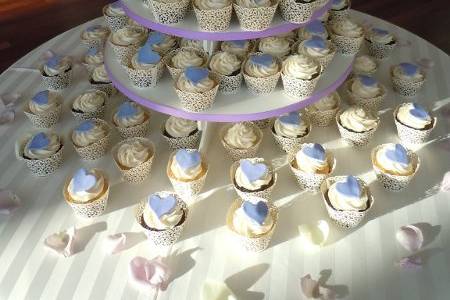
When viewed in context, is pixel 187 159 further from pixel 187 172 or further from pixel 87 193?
pixel 87 193

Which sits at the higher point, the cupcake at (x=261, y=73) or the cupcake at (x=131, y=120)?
the cupcake at (x=261, y=73)

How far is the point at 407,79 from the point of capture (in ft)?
8.00

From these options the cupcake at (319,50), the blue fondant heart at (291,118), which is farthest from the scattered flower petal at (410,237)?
the cupcake at (319,50)

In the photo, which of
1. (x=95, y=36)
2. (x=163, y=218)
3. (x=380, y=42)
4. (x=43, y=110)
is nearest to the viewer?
(x=163, y=218)

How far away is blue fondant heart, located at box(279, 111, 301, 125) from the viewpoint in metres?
2.13

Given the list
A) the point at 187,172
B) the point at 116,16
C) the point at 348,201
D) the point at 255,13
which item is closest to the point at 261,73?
the point at 255,13

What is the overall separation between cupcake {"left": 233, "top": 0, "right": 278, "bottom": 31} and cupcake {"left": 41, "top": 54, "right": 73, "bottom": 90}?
3.59 feet

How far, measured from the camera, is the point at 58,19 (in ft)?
12.1

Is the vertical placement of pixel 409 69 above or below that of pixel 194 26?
below

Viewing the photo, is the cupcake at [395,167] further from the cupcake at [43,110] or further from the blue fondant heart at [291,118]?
the cupcake at [43,110]

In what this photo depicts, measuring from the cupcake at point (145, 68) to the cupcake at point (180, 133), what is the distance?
23cm

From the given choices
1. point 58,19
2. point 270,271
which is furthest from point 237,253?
point 58,19

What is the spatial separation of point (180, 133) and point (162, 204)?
458 millimetres

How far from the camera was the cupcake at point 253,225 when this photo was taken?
1.73 meters
